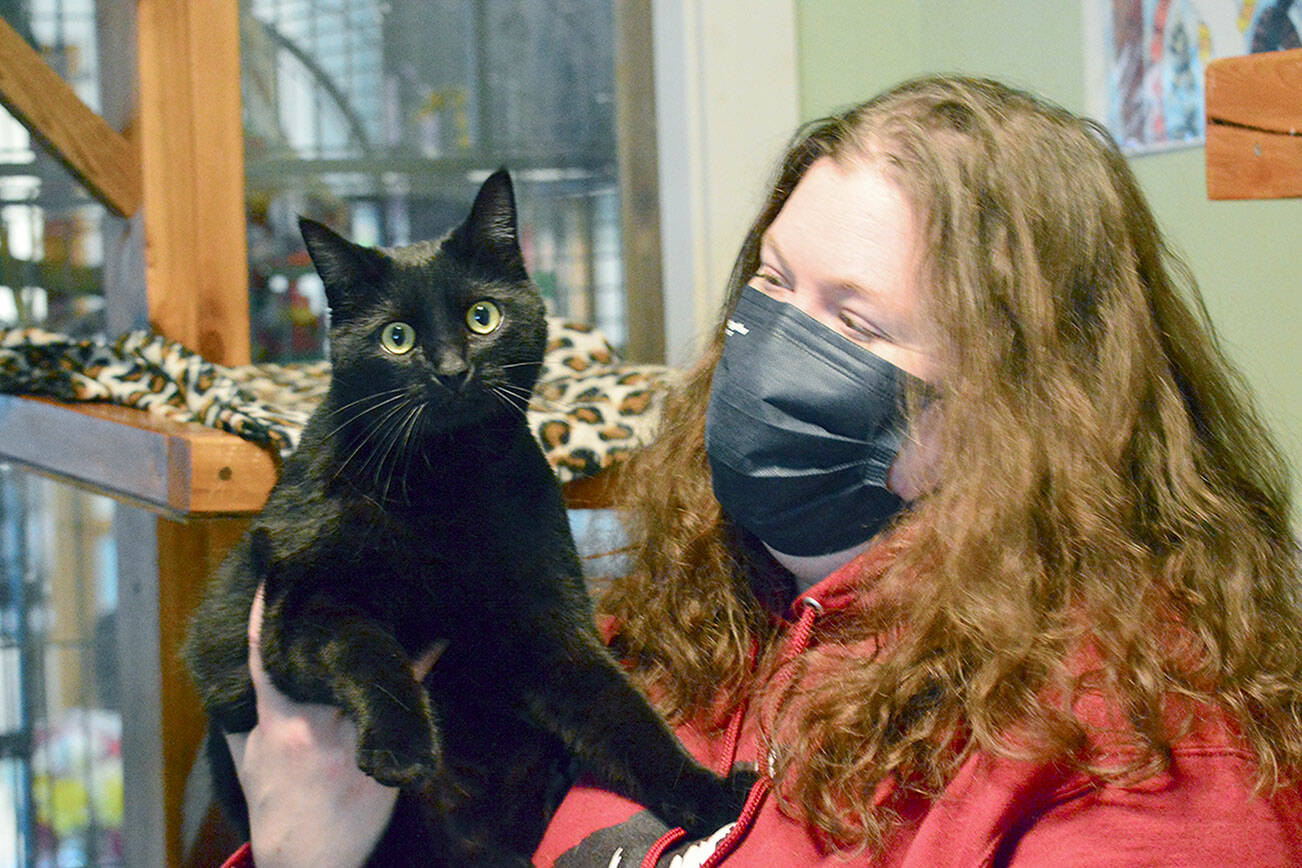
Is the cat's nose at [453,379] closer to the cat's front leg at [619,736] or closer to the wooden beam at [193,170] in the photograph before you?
the cat's front leg at [619,736]

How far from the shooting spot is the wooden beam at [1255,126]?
682 millimetres

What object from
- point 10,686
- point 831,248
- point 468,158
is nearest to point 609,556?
point 831,248

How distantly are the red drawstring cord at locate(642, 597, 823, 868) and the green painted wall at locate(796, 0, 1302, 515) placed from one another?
1.71 ft

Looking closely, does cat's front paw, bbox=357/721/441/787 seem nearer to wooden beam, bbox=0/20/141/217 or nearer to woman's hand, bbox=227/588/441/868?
woman's hand, bbox=227/588/441/868

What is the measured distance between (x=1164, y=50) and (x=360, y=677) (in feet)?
3.92

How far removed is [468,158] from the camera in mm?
2512

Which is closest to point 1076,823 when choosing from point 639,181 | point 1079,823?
point 1079,823

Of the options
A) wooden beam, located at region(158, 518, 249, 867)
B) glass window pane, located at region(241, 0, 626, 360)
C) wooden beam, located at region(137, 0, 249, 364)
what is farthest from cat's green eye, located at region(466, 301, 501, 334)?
glass window pane, located at region(241, 0, 626, 360)

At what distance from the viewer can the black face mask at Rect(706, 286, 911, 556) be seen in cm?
76

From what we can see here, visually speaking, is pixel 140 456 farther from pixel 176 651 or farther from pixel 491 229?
pixel 491 229

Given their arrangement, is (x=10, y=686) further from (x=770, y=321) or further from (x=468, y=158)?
(x=770, y=321)

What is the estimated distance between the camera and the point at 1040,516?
732 millimetres

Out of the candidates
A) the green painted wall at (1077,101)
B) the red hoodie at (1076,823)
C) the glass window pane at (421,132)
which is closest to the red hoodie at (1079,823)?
the red hoodie at (1076,823)

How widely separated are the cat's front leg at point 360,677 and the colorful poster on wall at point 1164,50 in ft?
3.52
